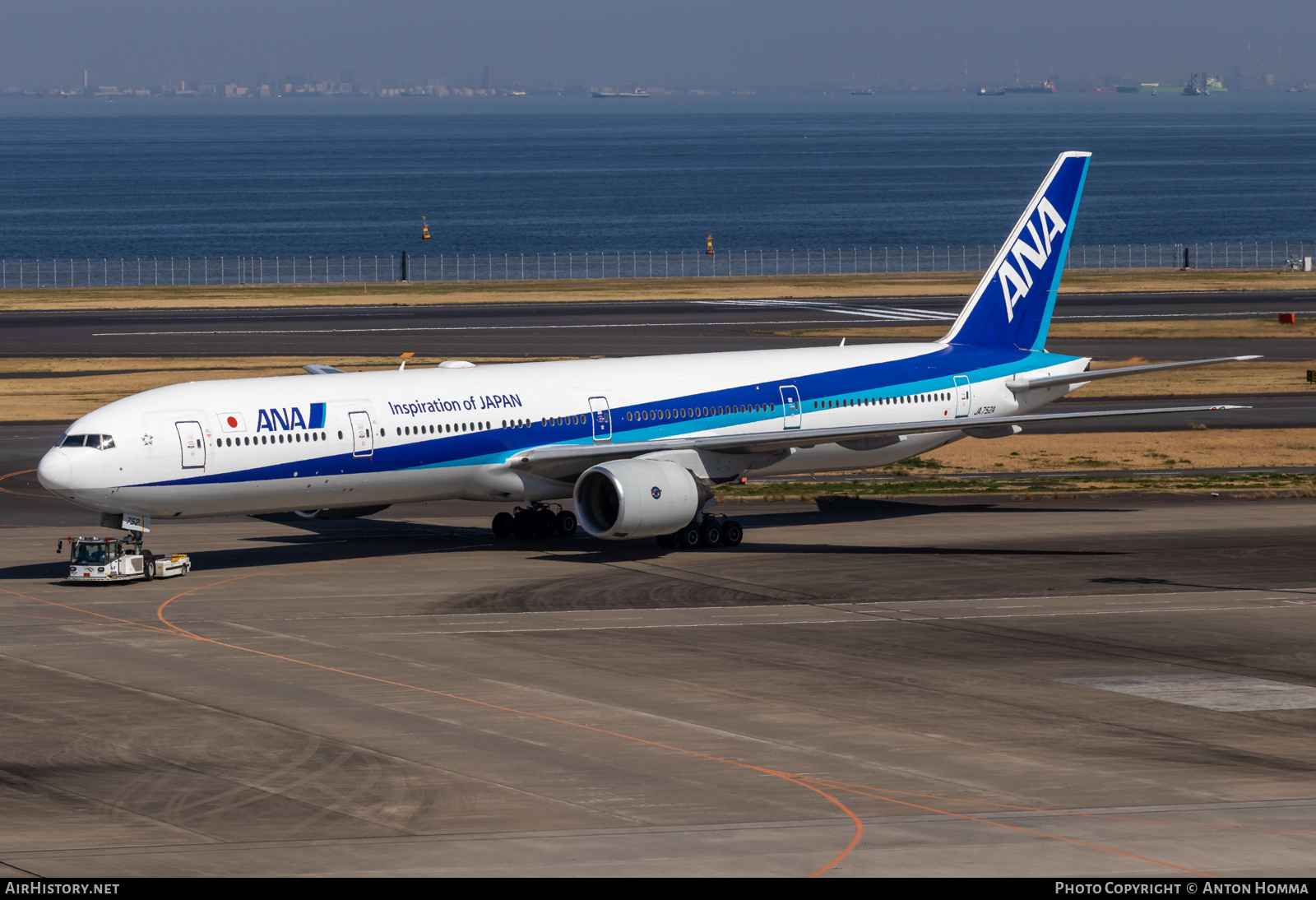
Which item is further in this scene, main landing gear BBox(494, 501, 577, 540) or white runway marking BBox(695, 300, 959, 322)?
white runway marking BBox(695, 300, 959, 322)

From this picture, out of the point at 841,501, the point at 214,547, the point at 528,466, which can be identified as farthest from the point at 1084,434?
the point at 214,547

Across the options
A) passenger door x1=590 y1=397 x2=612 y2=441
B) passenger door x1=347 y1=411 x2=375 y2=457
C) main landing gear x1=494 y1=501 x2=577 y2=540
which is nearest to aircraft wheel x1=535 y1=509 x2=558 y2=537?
main landing gear x1=494 y1=501 x2=577 y2=540

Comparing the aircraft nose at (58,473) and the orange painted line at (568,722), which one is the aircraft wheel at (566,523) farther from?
the aircraft nose at (58,473)

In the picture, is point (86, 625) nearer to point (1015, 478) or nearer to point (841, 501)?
point (841, 501)

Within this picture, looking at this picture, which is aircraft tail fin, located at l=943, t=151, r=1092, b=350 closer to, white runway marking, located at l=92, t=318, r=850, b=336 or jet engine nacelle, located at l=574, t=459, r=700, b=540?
jet engine nacelle, located at l=574, t=459, r=700, b=540

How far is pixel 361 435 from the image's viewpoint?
Answer: 4825 cm

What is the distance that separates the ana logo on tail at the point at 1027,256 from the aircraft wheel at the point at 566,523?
17.1 metres

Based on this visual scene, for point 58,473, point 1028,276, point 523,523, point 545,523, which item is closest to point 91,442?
point 58,473

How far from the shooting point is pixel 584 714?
3222 centimetres

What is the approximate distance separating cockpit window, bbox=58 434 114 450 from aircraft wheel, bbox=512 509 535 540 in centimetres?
1308

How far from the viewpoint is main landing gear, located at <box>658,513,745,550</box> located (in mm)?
51969

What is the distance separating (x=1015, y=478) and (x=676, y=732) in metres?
36.7

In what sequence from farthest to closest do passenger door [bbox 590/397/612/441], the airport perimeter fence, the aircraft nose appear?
the airport perimeter fence, passenger door [bbox 590/397/612/441], the aircraft nose

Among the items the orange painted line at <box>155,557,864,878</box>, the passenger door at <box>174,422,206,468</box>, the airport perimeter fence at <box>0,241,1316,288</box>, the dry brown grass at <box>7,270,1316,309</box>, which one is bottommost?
the orange painted line at <box>155,557,864,878</box>
